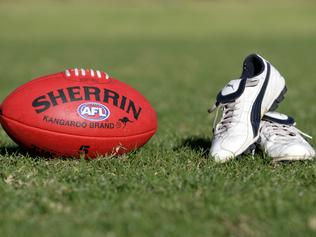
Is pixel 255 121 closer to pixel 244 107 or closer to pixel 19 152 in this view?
pixel 244 107

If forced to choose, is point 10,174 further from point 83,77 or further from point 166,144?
point 166,144

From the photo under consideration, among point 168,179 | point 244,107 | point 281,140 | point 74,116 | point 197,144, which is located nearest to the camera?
point 168,179

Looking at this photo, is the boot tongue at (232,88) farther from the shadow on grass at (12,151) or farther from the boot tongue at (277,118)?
the shadow on grass at (12,151)

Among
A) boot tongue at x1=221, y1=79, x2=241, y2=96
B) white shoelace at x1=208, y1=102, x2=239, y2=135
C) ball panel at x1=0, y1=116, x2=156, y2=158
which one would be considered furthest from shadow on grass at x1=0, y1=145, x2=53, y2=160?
boot tongue at x1=221, y1=79, x2=241, y2=96

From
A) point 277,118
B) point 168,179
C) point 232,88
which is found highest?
point 232,88

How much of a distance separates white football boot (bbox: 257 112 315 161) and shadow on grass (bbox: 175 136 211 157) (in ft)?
1.59

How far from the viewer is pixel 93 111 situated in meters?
4.10

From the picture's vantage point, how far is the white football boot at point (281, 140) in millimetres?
4180

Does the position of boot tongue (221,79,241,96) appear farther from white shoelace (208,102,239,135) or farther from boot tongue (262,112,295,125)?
boot tongue (262,112,295,125)

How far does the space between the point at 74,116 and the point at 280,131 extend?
1.67 meters

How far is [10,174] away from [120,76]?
1007cm

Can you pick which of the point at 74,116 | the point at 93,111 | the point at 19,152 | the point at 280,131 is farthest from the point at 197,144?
the point at 19,152

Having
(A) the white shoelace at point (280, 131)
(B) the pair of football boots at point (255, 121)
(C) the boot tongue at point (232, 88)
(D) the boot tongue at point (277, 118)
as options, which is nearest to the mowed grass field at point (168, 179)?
(B) the pair of football boots at point (255, 121)

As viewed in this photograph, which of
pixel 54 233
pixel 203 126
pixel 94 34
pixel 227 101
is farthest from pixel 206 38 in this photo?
pixel 54 233
